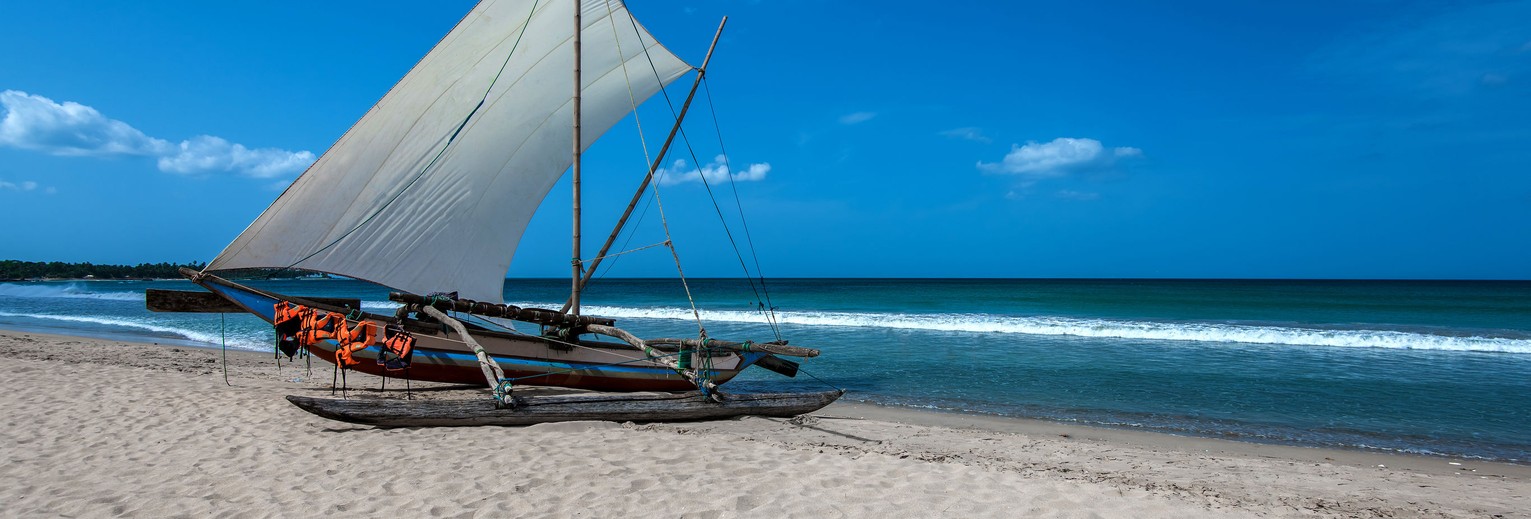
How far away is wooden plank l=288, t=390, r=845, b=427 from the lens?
6426 mm

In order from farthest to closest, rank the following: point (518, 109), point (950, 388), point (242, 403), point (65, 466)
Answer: point (950, 388) → point (518, 109) → point (242, 403) → point (65, 466)

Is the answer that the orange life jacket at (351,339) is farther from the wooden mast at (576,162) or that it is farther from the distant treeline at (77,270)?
the distant treeline at (77,270)

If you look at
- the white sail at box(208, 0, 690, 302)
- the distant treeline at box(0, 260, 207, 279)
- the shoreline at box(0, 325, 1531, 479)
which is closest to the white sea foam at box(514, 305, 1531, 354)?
the shoreline at box(0, 325, 1531, 479)

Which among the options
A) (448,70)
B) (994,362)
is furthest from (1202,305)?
(448,70)

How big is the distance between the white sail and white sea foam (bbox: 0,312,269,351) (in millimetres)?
6355

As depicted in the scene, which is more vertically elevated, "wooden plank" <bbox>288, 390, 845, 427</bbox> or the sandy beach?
"wooden plank" <bbox>288, 390, 845, 427</bbox>

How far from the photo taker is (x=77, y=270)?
96.8 metres

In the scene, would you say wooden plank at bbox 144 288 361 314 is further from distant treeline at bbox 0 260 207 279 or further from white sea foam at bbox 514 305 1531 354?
distant treeline at bbox 0 260 207 279

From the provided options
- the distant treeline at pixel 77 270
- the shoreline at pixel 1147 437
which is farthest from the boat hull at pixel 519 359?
the distant treeline at pixel 77 270

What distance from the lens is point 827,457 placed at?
6.00 m

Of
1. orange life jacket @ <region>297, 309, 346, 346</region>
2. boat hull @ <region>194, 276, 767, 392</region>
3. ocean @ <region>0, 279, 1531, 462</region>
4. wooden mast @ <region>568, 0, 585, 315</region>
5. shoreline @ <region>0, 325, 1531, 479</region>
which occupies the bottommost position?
shoreline @ <region>0, 325, 1531, 479</region>

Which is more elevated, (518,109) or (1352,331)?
(518,109)

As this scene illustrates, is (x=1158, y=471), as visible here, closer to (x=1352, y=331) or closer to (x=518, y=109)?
(x=518, y=109)

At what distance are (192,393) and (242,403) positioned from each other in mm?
1198
